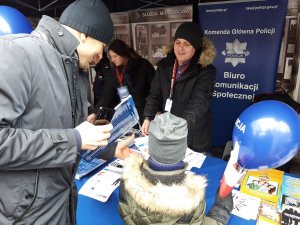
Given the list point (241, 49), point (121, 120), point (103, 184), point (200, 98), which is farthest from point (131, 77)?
point (121, 120)

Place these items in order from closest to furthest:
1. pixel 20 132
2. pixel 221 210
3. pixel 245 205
Answer: pixel 20 132, pixel 221 210, pixel 245 205

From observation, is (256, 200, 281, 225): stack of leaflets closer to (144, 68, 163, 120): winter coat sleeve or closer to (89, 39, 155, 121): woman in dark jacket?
(144, 68, 163, 120): winter coat sleeve

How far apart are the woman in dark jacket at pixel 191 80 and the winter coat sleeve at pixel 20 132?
1.20m

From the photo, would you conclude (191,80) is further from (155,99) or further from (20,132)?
(20,132)

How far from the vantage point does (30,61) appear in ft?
2.38

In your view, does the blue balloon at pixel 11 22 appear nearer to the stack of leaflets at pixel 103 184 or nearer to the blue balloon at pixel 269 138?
the stack of leaflets at pixel 103 184

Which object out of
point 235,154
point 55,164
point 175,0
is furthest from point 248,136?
point 175,0

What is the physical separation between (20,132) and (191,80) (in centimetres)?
152

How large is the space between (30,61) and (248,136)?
0.98m

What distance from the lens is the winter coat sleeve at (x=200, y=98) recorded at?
191cm

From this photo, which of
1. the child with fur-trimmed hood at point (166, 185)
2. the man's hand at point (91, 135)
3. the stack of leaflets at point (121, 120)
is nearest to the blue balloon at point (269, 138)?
the child with fur-trimmed hood at point (166, 185)

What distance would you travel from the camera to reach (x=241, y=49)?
3098 mm

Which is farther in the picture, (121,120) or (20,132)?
(121,120)

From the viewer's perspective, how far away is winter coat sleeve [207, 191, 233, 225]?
102cm
